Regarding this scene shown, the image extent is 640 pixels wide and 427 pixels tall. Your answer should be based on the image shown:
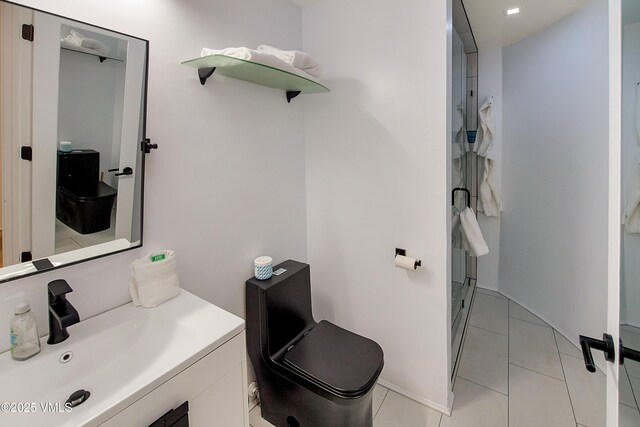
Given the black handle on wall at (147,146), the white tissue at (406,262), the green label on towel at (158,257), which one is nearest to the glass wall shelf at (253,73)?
the black handle on wall at (147,146)

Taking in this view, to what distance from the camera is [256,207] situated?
5.60ft

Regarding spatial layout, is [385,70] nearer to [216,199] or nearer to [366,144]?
[366,144]

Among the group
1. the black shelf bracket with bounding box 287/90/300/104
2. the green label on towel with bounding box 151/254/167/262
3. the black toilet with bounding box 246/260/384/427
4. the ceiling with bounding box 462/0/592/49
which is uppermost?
the ceiling with bounding box 462/0/592/49

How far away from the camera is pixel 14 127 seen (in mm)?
890

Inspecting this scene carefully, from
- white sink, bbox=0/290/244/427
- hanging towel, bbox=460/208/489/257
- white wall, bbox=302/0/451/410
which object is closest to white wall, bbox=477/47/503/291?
hanging towel, bbox=460/208/489/257

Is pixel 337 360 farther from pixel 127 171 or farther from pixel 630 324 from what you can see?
pixel 127 171

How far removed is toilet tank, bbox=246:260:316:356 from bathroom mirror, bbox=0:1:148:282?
2.11 ft

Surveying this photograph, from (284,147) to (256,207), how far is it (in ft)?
1.44

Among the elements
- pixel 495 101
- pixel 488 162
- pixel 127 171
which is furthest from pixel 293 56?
pixel 495 101

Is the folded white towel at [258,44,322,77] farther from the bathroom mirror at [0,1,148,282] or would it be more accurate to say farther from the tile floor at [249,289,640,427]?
the tile floor at [249,289,640,427]

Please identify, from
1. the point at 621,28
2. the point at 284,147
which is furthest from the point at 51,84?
the point at 621,28

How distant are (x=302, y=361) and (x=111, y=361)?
779 mm

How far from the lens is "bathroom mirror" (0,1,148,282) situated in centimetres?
90

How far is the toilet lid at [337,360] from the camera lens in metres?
1.29
